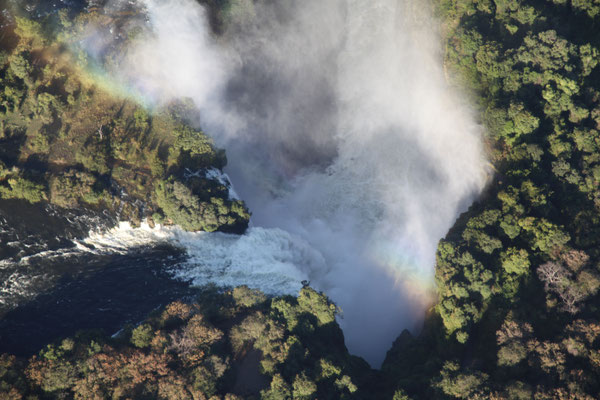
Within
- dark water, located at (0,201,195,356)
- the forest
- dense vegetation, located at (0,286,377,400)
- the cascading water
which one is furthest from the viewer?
the cascading water

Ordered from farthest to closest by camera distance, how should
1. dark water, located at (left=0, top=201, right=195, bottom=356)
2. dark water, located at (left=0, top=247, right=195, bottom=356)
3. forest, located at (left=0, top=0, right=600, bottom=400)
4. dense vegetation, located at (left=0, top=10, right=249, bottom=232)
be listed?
dense vegetation, located at (left=0, top=10, right=249, bottom=232), dark water, located at (left=0, top=201, right=195, bottom=356), dark water, located at (left=0, top=247, right=195, bottom=356), forest, located at (left=0, top=0, right=600, bottom=400)

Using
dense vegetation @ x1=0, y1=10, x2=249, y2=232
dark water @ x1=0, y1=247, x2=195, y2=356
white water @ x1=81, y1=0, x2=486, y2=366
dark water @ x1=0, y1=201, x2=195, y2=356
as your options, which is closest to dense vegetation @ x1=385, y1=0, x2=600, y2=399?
white water @ x1=81, y1=0, x2=486, y2=366

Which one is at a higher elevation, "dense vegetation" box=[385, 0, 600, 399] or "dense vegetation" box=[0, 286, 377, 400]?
"dense vegetation" box=[385, 0, 600, 399]

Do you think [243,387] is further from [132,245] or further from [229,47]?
[229,47]

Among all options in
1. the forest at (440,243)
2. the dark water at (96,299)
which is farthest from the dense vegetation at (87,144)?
the dark water at (96,299)

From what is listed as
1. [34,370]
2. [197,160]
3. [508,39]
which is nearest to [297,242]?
[197,160]

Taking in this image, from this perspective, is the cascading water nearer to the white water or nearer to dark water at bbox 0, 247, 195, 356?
the white water

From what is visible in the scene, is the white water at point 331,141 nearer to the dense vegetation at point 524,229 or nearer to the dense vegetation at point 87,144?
the dense vegetation at point 87,144

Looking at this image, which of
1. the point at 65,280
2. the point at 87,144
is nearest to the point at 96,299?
the point at 65,280
